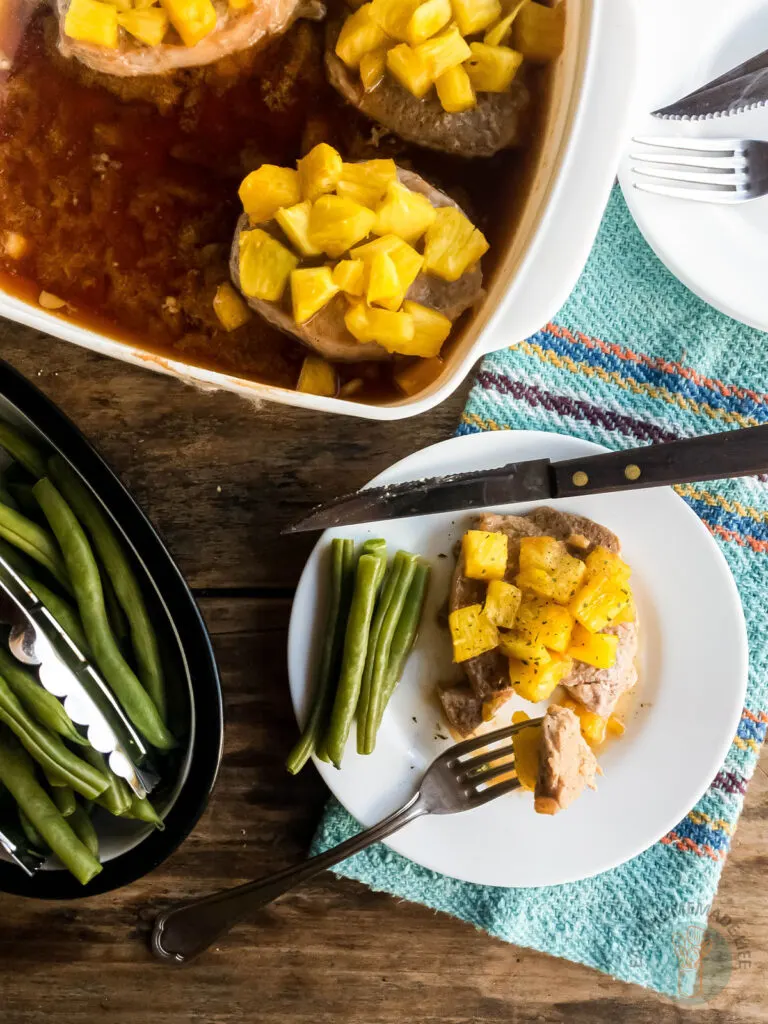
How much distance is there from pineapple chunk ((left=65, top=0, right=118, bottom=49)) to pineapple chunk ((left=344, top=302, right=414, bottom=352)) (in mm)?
555

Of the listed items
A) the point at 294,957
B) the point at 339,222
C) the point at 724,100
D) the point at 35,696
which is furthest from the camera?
the point at 294,957

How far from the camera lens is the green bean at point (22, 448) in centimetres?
150

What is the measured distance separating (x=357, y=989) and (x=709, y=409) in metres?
1.42

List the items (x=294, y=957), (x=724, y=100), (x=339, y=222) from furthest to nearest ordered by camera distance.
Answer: (x=294, y=957)
(x=724, y=100)
(x=339, y=222)

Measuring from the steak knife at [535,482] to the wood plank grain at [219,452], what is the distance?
15 cm

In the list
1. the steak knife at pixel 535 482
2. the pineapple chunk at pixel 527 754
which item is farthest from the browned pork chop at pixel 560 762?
the steak knife at pixel 535 482

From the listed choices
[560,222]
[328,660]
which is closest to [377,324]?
[560,222]

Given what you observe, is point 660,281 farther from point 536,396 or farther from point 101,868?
point 101,868

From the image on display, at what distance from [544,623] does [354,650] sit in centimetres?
36

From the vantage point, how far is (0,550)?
1.49 m

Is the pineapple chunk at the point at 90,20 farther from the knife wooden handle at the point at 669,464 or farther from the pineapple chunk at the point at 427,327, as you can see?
the knife wooden handle at the point at 669,464

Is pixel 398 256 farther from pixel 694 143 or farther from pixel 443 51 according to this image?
pixel 694 143

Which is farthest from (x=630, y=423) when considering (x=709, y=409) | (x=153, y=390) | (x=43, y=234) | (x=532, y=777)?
(x=43, y=234)

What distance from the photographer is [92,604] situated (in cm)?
148
